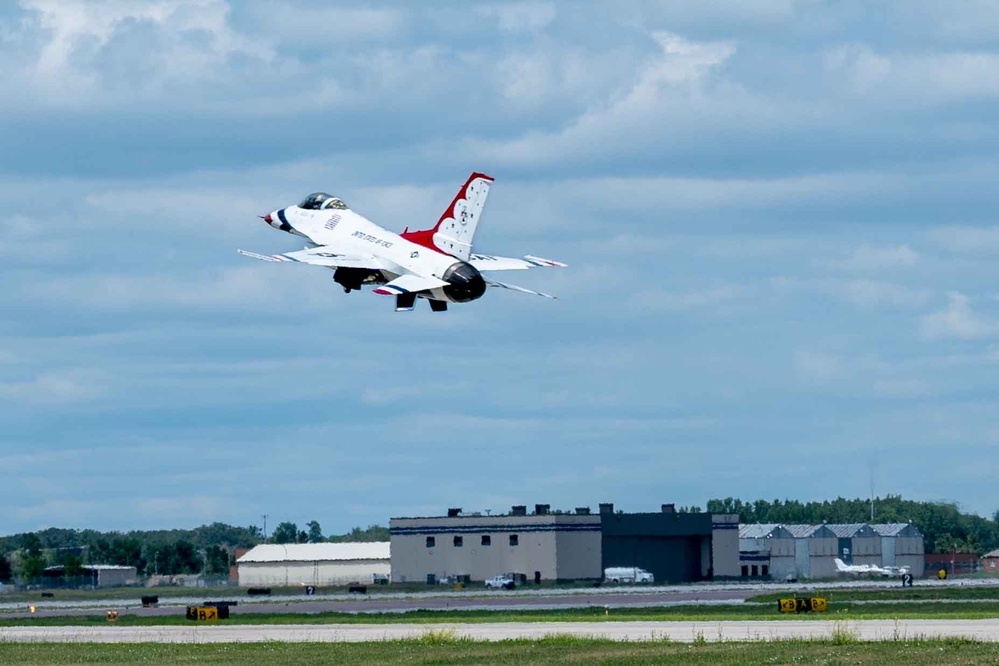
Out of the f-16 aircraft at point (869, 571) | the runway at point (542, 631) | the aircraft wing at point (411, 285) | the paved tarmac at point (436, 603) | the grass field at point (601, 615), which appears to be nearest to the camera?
the runway at point (542, 631)

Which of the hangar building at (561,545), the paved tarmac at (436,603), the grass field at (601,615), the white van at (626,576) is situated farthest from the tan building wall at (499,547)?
the grass field at (601,615)

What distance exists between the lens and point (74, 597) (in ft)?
552

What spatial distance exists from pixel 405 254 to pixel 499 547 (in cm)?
12128

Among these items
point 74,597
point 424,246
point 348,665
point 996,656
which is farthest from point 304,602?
point 996,656

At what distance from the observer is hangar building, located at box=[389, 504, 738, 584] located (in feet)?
616

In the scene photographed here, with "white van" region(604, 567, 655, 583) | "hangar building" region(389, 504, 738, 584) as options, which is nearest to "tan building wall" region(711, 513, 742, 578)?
"hangar building" region(389, 504, 738, 584)

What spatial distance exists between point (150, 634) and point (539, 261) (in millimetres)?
28244

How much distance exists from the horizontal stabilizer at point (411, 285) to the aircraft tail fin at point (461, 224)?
12.6 ft

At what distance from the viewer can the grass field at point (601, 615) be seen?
86.4 meters

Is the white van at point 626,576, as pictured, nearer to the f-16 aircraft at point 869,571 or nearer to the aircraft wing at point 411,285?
the f-16 aircraft at point 869,571

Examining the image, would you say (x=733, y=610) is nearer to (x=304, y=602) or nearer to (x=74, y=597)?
(x=304, y=602)

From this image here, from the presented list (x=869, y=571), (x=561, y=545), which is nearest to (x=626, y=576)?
(x=561, y=545)

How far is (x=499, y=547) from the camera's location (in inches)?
7436

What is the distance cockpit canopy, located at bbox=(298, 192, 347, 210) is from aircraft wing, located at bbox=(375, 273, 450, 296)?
954cm
